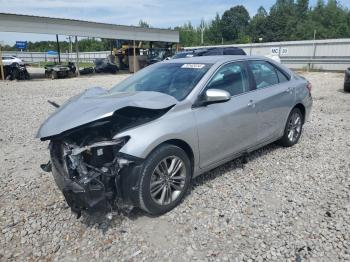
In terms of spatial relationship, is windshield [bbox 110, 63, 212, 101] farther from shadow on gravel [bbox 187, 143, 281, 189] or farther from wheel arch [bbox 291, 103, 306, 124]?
wheel arch [bbox 291, 103, 306, 124]

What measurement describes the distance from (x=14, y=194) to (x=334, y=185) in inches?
164

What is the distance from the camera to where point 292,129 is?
18.4ft

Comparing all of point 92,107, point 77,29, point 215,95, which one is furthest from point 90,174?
point 77,29

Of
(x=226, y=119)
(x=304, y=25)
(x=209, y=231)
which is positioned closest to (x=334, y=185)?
(x=226, y=119)

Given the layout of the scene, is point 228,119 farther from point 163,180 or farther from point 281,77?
point 281,77

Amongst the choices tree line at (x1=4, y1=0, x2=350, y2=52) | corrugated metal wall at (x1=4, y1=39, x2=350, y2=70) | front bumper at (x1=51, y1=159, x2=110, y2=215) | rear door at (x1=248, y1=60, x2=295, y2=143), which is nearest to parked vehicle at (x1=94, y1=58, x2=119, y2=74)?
corrugated metal wall at (x1=4, y1=39, x2=350, y2=70)

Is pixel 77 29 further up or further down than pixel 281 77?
further up

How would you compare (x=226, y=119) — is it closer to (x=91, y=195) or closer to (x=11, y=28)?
(x=91, y=195)

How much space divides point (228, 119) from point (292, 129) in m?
2.06

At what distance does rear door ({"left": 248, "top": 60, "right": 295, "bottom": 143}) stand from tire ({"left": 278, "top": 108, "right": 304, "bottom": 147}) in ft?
0.68

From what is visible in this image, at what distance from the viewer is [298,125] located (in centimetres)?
576

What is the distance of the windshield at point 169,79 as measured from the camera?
395cm

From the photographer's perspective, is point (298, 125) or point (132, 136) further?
point (298, 125)

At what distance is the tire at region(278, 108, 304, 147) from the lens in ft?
17.9
